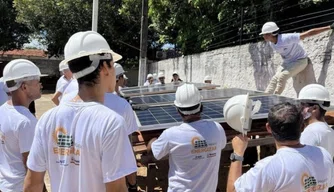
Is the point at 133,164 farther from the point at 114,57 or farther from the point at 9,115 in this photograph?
the point at 9,115

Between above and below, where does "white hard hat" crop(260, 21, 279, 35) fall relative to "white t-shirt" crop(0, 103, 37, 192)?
above

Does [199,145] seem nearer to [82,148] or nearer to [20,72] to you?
[82,148]

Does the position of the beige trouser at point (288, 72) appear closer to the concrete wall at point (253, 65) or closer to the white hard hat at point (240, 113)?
the concrete wall at point (253, 65)

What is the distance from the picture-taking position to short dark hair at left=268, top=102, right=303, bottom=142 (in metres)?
2.34

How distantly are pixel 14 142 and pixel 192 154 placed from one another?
143 centimetres

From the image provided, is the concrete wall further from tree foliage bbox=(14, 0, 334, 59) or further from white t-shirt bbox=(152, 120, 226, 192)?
white t-shirt bbox=(152, 120, 226, 192)

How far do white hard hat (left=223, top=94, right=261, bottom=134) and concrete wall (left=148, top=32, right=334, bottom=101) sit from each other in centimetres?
418

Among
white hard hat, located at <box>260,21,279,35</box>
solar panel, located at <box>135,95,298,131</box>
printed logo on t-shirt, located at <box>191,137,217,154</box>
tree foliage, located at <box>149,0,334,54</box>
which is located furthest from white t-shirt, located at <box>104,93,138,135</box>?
tree foliage, located at <box>149,0,334,54</box>

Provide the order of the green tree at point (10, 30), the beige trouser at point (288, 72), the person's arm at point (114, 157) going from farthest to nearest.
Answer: the green tree at point (10, 30)
the beige trouser at point (288, 72)
the person's arm at point (114, 157)

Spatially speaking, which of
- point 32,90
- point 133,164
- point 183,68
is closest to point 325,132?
point 133,164

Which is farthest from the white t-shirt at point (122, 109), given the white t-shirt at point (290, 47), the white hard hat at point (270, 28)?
the white t-shirt at point (290, 47)

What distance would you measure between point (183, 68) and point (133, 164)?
14170 mm

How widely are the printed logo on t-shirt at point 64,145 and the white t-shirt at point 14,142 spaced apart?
0.90 meters

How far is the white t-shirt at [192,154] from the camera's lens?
3285mm
